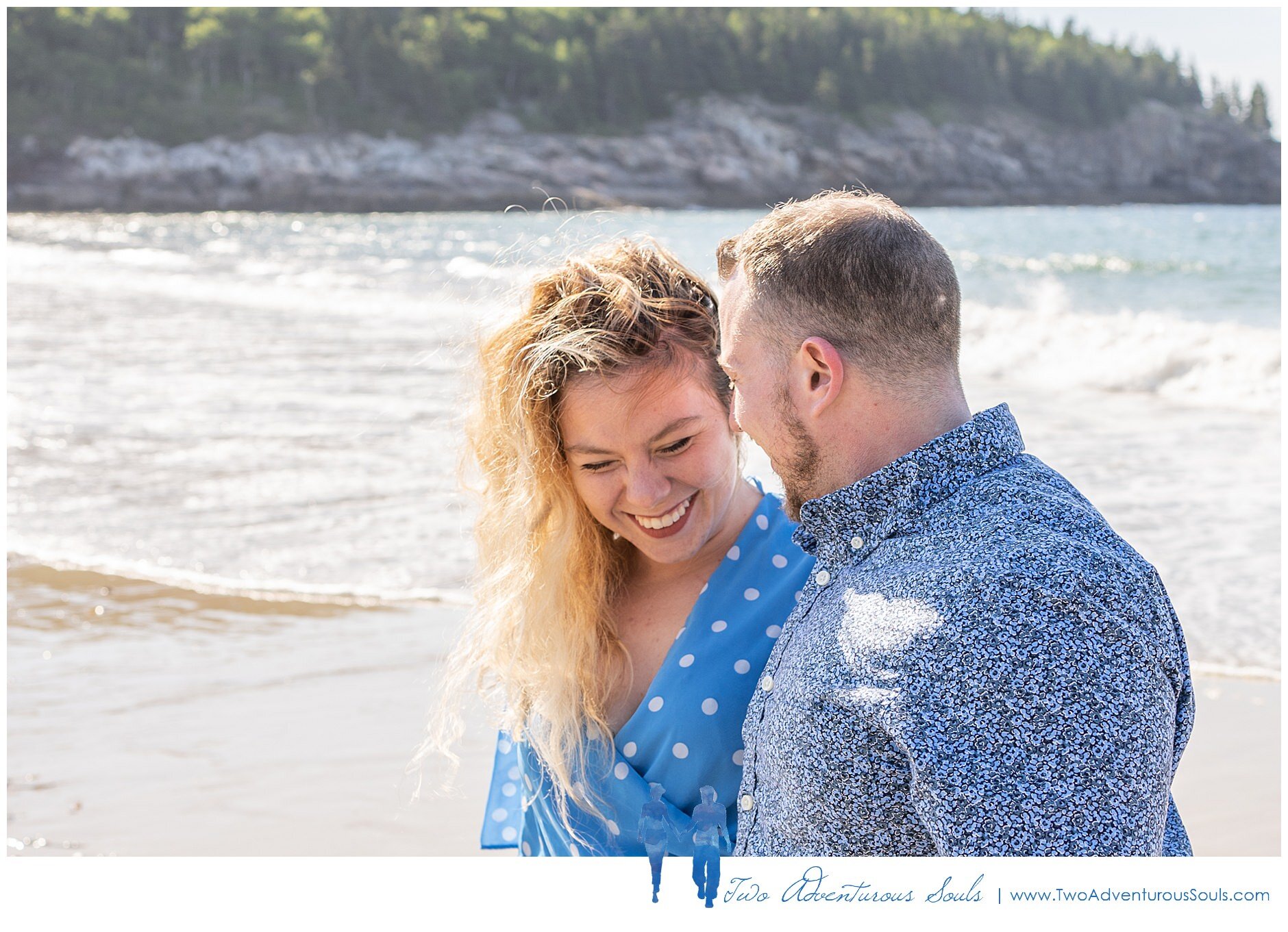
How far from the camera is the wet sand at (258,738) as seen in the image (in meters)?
3.68

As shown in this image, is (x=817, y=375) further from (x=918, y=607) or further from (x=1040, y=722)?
(x=1040, y=722)

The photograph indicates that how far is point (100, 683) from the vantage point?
15.2ft

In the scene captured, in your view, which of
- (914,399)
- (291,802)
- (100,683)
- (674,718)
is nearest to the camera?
(914,399)

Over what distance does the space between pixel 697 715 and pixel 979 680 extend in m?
0.81

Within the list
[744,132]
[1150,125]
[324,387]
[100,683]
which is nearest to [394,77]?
[744,132]

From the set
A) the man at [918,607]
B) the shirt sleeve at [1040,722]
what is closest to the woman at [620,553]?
the man at [918,607]

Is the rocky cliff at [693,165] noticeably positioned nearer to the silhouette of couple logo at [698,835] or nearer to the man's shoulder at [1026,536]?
the silhouette of couple logo at [698,835]

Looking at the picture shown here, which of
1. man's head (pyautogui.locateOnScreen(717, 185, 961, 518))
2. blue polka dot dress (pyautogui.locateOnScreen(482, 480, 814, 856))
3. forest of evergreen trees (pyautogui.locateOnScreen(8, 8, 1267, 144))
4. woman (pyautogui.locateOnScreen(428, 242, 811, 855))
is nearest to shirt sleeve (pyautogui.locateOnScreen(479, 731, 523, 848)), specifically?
woman (pyautogui.locateOnScreen(428, 242, 811, 855))

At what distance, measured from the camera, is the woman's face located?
222cm

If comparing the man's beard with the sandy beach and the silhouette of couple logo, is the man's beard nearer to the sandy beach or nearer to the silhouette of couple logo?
the silhouette of couple logo

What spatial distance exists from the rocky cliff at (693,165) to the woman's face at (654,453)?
188 feet

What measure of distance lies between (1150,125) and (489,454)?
320ft
